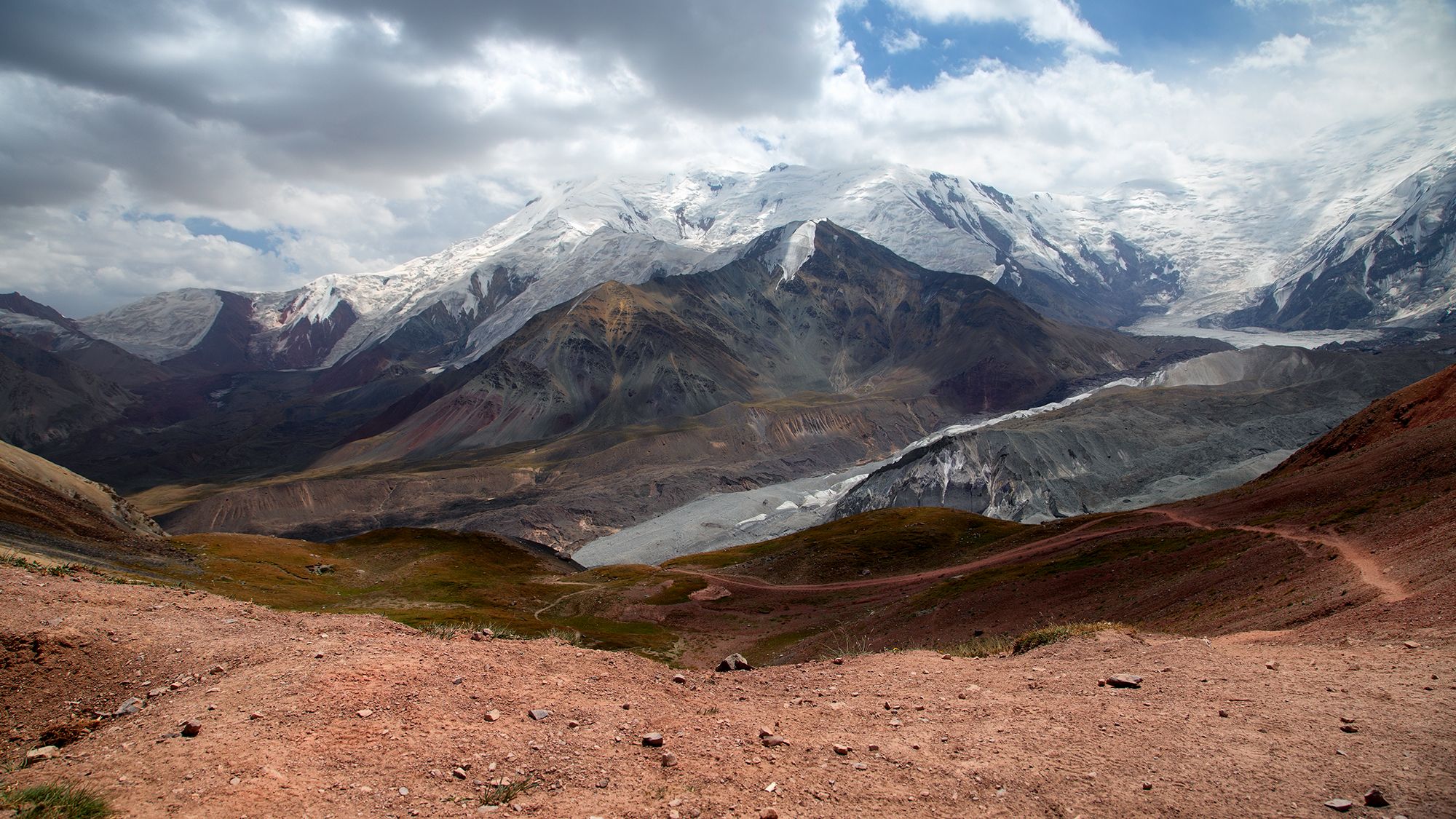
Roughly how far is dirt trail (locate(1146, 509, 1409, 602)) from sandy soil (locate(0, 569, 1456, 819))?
4.06m

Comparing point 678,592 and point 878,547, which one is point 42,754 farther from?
point 878,547

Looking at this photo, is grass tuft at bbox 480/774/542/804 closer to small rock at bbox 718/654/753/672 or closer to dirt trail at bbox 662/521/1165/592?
small rock at bbox 718/654/753/672

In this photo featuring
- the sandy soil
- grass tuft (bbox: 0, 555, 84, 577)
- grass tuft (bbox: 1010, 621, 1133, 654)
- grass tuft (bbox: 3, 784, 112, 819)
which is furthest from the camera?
grass tuft (bbox: 0, 555, 84, 577)

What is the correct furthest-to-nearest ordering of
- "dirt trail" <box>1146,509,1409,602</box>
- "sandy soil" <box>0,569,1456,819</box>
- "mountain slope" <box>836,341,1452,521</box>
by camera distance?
"mountain slope" <box>836,341,1452,521</box>, "dirt trail" <box>1146,509,1409,602</box>, "sandy soil" <box>0,569,1456,819</box>

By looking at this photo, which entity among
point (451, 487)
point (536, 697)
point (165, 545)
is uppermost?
point (536, 697)

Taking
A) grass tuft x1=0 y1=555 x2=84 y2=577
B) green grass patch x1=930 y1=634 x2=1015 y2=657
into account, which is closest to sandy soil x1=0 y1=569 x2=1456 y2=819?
green grass patch x1=930 y1=634 x2=1015 y2=657

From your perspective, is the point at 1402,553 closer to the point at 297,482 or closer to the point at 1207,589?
the point at 1207,589

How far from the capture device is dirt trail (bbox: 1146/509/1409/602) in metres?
20.8

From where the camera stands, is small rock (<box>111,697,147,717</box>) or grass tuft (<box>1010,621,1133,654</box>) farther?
grass tuft (<box>1010,621,1133,654</box>)

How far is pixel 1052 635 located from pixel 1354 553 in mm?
15400

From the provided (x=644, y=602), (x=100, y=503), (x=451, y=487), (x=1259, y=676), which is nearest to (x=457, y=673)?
(x=1259, y=676)

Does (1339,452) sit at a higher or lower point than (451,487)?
higher

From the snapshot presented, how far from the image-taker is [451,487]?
6801 inches

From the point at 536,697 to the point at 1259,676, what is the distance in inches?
579
